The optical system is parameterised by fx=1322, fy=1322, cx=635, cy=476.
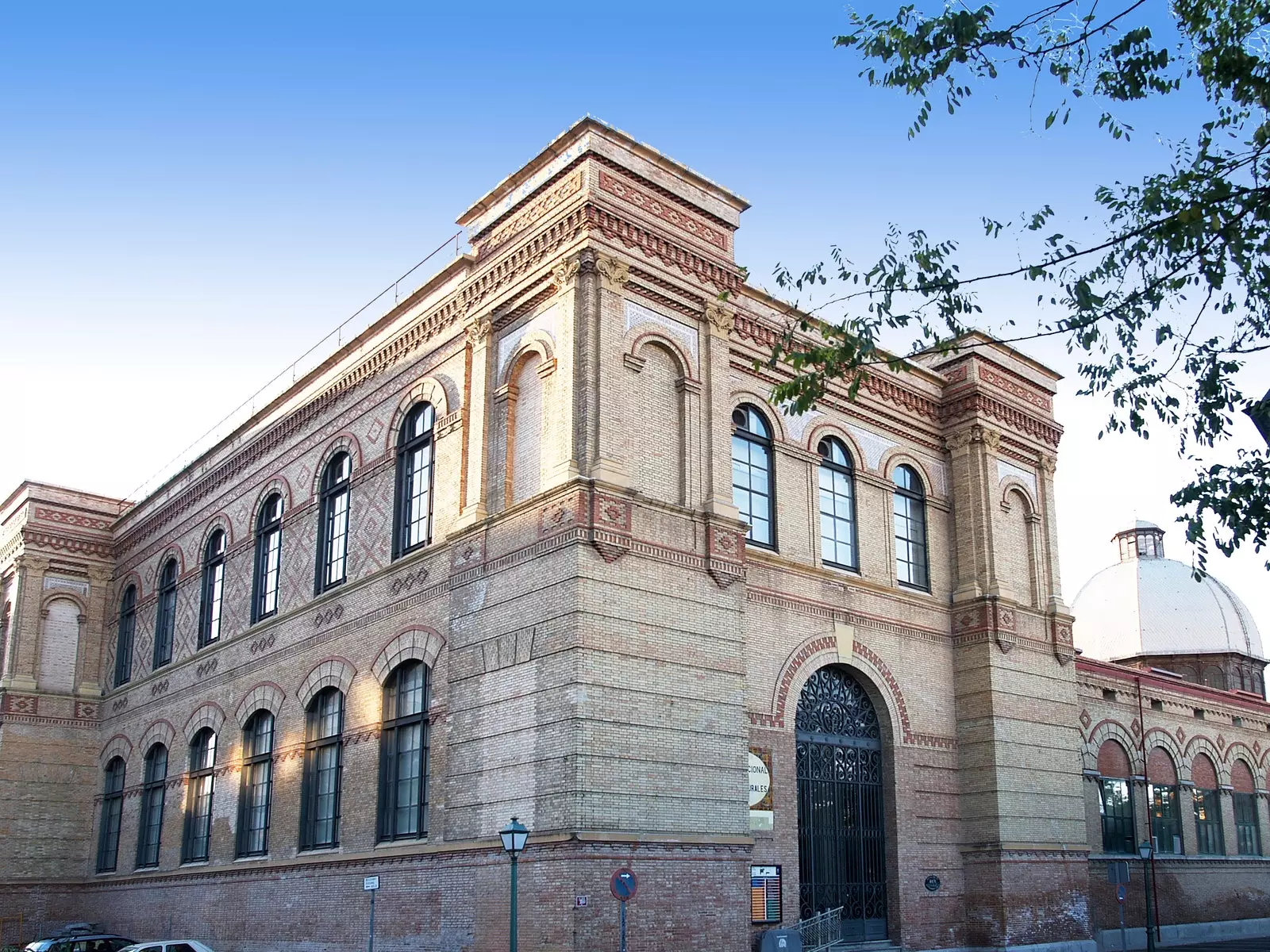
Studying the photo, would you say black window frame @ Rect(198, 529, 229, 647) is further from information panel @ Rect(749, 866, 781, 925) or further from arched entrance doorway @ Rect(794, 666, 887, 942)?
information panel @ Rect(749, 866, 781, 925)

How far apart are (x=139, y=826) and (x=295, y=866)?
9.83 metres

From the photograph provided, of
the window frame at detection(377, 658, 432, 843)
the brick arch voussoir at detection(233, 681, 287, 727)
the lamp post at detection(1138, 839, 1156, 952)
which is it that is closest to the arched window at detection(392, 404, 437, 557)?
the window frame at detection(377, 658, 432, 843)

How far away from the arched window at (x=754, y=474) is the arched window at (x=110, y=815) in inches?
770


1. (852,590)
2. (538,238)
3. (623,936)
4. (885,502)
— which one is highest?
(538,238)

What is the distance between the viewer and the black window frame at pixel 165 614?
32.4 m

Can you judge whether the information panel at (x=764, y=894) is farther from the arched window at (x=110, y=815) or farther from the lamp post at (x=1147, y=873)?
the arched window at (x=110, y=815)

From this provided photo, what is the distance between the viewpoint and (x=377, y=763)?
72.1ft

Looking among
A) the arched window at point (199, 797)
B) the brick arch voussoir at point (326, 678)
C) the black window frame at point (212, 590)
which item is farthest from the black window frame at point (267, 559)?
the arched window at point (199, 797)

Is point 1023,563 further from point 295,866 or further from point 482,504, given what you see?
point 295,866

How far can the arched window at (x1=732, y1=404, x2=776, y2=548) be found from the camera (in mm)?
22078

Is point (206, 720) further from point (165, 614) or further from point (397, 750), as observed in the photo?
point (397, 750)

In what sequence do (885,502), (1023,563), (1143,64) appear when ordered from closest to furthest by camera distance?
(1143,64) < (885,502) < (1023,563)

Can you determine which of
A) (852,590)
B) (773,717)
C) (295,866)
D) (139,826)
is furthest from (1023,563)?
(139,826)

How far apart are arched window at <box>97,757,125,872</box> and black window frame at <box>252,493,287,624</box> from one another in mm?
8831
